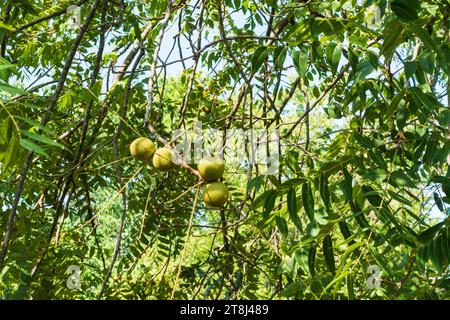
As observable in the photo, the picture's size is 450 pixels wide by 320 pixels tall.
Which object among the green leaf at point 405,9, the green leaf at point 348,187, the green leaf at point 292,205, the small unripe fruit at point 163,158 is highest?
the green leaf at point 405,9

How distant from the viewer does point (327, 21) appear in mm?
2266

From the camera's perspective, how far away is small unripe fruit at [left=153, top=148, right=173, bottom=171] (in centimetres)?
183

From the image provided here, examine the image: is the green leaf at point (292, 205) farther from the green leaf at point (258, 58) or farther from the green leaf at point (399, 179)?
the green leaf at point (258, 58)

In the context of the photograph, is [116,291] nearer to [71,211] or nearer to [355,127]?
[71,211]

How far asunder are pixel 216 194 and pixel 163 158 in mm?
210

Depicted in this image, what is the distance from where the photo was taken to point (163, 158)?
1837mm

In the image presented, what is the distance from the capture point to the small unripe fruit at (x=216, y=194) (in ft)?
5.70

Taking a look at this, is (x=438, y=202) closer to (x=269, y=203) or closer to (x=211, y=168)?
(x=269, y=203)

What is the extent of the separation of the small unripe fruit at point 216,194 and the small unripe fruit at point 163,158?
15cm

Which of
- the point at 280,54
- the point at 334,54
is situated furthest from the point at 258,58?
the point at 334,54

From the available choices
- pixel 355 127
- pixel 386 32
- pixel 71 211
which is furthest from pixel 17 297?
pixel 386 32

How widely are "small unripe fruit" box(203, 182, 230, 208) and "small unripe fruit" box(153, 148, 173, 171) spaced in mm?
154

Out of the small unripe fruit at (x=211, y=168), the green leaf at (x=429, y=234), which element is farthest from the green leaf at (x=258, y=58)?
the green leaf at (x=429, y=234)

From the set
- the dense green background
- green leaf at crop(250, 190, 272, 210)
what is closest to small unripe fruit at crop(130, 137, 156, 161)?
the dense green background
